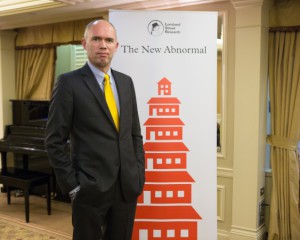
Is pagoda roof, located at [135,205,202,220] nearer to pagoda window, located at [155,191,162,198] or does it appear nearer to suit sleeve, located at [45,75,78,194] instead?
pagoda window, located at [155,191,162,198]

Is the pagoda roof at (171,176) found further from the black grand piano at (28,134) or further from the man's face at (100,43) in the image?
the black grand piano at (28,134)

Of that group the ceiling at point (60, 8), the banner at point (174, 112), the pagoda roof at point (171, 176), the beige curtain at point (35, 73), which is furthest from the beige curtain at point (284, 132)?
the beige curtain at point (35, 73)

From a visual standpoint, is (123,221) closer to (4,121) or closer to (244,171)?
(244,171)

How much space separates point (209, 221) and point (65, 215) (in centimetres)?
231

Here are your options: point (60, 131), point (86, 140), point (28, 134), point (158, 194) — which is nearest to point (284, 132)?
point (158, 194)

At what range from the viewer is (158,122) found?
2326 mm

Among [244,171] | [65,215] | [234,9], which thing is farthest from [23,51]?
[244,171]

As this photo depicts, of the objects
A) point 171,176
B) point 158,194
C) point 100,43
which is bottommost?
point 158,194

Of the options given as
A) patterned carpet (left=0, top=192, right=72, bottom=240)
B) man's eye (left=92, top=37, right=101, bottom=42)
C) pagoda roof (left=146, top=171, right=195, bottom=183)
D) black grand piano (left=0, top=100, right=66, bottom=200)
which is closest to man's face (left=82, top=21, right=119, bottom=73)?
man's eye (left=92, top=37, right=101, bottom=42)

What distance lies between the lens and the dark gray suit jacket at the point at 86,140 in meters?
1.78

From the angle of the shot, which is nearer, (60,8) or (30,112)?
(60,8)

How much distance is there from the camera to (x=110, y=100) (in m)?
1.90

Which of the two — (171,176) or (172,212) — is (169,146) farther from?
(172,212)

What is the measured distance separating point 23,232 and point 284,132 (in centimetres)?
264
